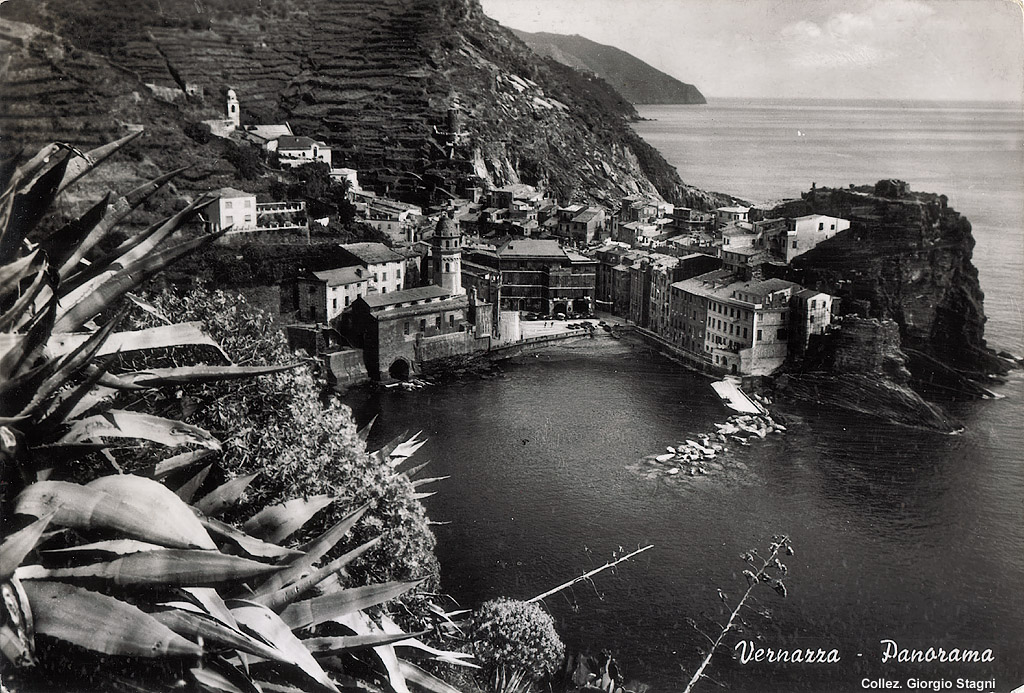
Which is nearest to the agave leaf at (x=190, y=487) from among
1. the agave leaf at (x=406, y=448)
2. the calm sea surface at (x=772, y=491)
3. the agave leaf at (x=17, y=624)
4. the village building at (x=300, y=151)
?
the agave leaf at (x=17, y=624)

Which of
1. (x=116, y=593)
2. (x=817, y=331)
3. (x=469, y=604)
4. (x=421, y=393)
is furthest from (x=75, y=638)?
(x=817, y=331)

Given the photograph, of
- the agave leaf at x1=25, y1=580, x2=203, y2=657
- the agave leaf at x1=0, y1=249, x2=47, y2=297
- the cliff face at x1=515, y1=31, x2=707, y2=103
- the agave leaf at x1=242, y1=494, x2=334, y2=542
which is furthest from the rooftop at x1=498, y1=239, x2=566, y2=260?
the agave leaf at x1=25, y1=580, x2=203, y2=657

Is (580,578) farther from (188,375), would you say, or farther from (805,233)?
(188,375)

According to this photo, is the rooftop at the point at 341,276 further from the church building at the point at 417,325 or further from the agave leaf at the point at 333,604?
the agave leaf at the point at 333,604

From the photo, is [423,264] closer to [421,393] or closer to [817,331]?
[421,393]

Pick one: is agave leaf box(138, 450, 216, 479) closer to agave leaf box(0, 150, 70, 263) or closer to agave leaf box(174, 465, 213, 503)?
agave leaf box(174, 465, 213, 503)

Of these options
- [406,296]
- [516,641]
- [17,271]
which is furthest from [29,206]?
[406,296]

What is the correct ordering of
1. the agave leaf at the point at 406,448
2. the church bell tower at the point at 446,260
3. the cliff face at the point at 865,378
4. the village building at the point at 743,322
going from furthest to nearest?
the church bell tower at the point at 446,260 < the village building at the point at 743,322 < the cliff face at the point at 865,378 < the agave leaf at the point at 406,448
